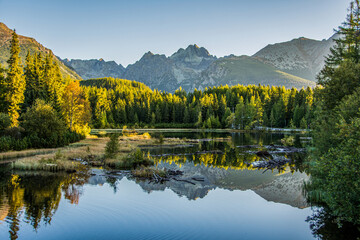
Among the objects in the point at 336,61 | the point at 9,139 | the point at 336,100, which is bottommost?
the point at 9,139

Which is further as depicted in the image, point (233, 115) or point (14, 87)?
point (233, 115)

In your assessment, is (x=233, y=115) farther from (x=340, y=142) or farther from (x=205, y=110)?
(x=340, y=142)

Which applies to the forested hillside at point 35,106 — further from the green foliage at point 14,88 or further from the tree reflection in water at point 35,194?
the tree reflection in water at point 35,194

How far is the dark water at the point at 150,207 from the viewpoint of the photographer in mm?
12781

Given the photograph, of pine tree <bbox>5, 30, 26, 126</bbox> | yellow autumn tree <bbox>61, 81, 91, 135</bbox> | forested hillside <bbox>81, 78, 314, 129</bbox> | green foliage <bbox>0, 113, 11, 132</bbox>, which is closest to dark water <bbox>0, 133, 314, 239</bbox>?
green foliage <bbox>0, 113, 11, 132</bbox>

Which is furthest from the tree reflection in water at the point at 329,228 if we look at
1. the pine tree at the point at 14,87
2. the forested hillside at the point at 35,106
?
the pine tree at the point at 14,87

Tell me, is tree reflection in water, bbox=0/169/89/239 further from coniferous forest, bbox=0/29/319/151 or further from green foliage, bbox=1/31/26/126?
green foliage, bbox=1/31/26/126

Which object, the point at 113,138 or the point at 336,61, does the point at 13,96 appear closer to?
the point at 113,138

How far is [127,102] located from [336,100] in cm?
12465

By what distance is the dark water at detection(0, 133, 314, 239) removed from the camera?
12.8 meters

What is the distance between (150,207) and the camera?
1652 centimetres

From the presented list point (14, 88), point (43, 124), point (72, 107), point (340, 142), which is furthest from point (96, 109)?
point (340, 142)


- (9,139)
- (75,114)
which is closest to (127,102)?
(75,114)

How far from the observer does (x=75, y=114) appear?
5781 cm
